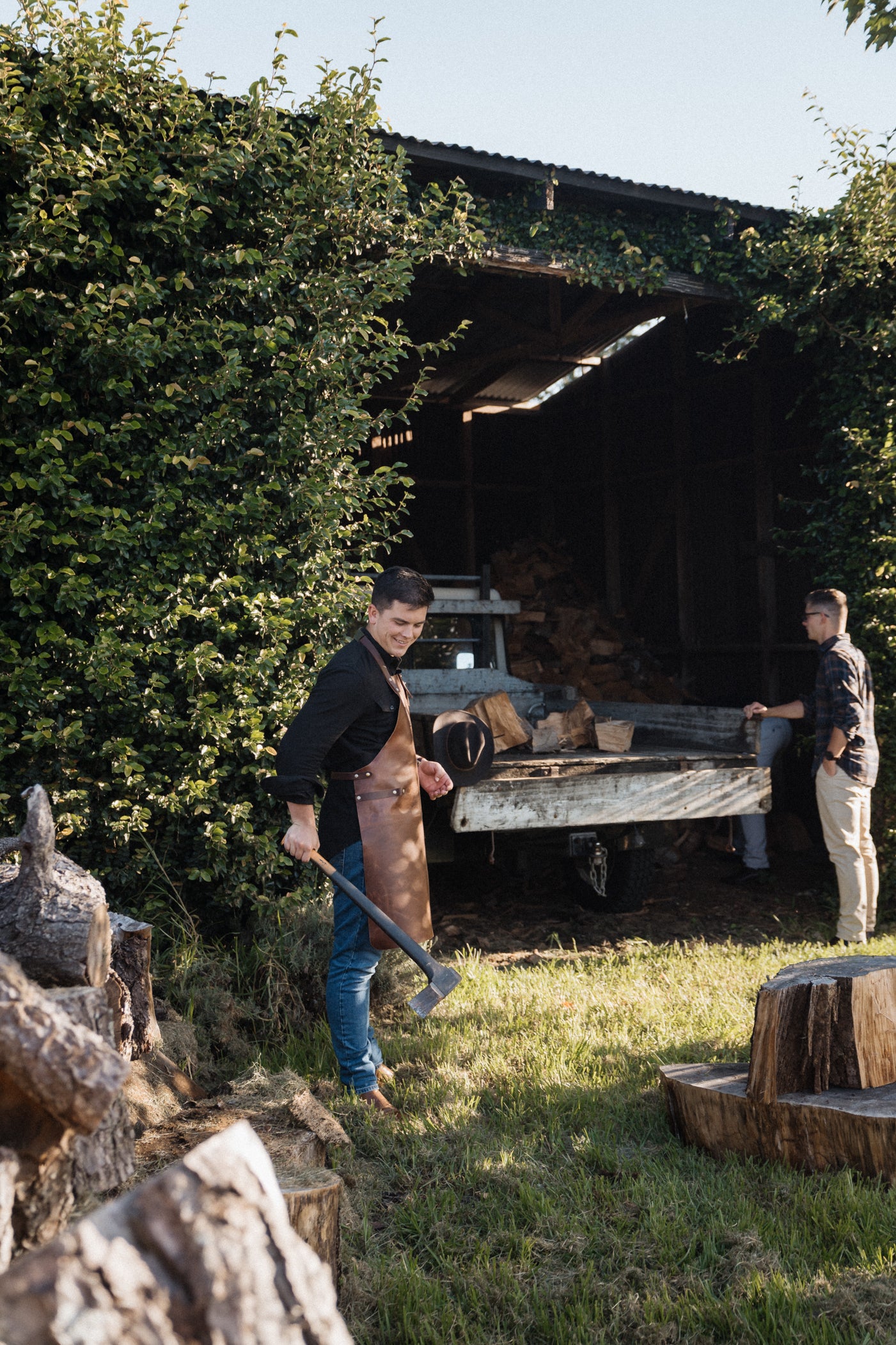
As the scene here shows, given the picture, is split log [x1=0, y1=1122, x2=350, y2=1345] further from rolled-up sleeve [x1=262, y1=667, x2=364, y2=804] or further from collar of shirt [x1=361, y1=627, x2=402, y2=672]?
collar of shirt [x1=361, y1=627, x2=402, y2=672]

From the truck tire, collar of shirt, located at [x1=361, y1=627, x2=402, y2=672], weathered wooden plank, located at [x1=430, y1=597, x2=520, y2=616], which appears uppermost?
weathered wooden plank, located at [x1=430, y1=597, x2=520, y2=616]

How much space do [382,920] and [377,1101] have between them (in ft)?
2.29

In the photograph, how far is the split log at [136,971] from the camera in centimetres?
338

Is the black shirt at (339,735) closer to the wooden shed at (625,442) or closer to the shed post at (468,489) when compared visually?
the wooden shed at (625,442)

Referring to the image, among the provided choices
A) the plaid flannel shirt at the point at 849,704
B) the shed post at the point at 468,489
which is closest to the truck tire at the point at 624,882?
the plaid flannel shirt at the point at 849,704

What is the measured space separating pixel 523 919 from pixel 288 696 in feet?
9.47

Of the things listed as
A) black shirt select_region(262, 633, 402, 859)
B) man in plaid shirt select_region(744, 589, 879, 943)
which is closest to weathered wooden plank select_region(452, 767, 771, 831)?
man in plaid shirt select_region(744, 589, 879, 943)

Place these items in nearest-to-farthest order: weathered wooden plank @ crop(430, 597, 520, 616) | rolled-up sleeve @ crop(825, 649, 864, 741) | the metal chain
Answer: rolled-up sleeve @ crop(825, 649, 864, 741) < the metal chain < weathered wooden plank @ crop(430, 597, 520, 616)

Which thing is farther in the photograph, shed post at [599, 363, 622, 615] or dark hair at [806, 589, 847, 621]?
shed post at [599, 363, 622, 615]

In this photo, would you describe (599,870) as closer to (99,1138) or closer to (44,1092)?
(99,1138)

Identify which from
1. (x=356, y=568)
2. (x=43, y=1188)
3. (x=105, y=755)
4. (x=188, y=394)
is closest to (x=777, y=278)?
(x=356, y=568)

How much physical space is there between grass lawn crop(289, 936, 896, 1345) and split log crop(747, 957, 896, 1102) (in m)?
0.29

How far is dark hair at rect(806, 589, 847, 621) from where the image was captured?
20.1 feet

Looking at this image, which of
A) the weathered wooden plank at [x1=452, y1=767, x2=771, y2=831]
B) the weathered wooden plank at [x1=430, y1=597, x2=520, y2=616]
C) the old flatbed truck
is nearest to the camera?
the weathered wooden plank at [x1=452, y1=767, x2=771, y2=831]
